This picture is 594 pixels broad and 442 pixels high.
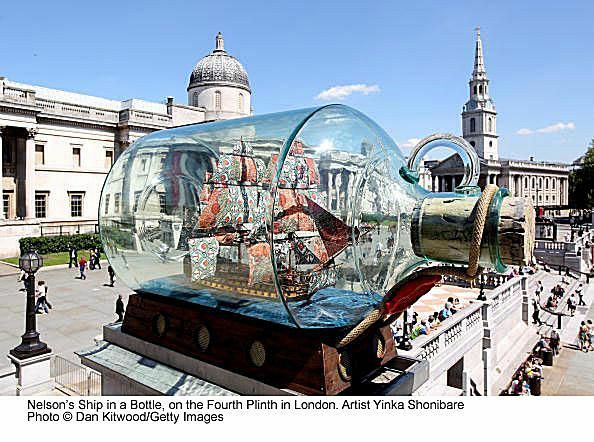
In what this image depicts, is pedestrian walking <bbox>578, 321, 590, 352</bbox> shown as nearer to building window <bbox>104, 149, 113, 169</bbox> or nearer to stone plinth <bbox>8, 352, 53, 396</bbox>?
stone plinth <bbox>8, 352, 53, 396</bbox>

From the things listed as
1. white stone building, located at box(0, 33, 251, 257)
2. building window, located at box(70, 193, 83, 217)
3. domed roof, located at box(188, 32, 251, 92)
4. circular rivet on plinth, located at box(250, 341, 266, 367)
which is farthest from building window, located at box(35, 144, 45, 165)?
circular rivet on plinth, located at box(250, 341, 266, 367)

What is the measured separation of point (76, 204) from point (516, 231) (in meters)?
44.4

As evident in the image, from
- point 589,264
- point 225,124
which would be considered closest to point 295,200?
point 225,124

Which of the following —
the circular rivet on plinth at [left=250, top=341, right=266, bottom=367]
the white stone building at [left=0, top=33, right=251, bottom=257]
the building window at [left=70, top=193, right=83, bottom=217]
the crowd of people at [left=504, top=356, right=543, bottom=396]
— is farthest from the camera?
the building window at [left=70, top=193, right=83, bottom=217]

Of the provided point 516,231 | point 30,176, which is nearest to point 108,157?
point 30,176

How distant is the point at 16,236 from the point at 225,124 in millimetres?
35087

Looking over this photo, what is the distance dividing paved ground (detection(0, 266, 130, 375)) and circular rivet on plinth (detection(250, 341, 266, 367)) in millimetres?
9038

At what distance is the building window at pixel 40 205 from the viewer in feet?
127

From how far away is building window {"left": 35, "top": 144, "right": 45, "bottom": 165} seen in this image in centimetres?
3869

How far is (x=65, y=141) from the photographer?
132 ft

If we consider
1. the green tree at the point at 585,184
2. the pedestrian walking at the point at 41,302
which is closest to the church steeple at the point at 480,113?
the green tree at the point at 585,184

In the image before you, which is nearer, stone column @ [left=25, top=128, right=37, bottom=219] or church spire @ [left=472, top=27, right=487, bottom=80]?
stone column @ [left=25, top=128, right=37, bottom=219]

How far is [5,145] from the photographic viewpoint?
1459 inches

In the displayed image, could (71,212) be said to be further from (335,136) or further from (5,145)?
(335,136)
